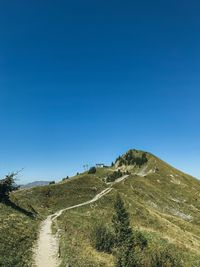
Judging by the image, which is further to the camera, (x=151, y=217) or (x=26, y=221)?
(x=151, y=217)

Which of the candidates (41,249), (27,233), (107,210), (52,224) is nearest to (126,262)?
(41,249)

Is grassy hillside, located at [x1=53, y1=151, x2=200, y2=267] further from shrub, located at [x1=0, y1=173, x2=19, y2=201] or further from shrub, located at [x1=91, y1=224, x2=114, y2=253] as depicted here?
shrub, located at [x1=0, y1=173, x2=19, y2=201]

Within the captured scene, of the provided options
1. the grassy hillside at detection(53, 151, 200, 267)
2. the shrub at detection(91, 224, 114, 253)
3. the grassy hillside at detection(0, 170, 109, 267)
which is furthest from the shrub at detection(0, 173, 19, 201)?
the shrub at detection(91, 224, 114, 253)

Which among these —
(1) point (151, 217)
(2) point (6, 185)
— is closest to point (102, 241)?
(2) point (6, 185)

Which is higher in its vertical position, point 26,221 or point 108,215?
point 108,215

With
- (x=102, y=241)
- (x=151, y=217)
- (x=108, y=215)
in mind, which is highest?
(x=151, y=217)

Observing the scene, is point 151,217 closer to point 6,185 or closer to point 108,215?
point 108,215

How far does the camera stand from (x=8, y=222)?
37906 mm

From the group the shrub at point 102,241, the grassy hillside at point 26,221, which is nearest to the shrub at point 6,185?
the grassy hillside at point 26,221

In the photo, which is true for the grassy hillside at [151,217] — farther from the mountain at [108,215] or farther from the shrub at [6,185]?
the shrub at [6,185]

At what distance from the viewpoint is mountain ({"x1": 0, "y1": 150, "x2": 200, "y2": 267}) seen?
32375 mm

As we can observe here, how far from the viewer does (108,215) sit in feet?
210

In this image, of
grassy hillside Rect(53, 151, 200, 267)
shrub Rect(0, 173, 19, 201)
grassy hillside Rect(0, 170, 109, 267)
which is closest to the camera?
grassy hillside Rect(0, 170, 109, 267)

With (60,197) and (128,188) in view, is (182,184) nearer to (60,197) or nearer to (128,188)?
(128,188)
